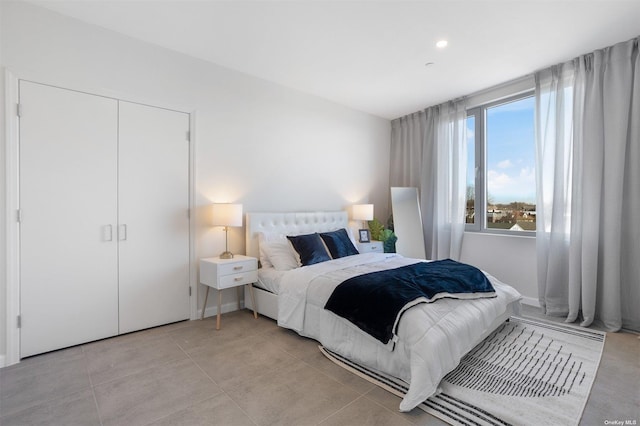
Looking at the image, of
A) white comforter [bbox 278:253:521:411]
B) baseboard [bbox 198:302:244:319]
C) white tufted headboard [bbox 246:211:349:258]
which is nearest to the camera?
white comforter [bbox 278:253:521:411]

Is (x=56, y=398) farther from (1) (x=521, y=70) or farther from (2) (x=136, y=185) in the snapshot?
(1) (x=521, y=70)

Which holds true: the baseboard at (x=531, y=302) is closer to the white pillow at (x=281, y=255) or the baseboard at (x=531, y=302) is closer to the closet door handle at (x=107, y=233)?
the white pillow at (x=281, y=255)

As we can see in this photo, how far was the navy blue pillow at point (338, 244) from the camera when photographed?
382 cm

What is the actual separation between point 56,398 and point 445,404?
249 cm

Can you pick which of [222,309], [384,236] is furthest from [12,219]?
[384,236]

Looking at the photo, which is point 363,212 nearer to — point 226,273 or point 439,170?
point 439,170

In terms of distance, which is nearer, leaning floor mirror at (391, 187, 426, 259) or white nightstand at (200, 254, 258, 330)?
white nightstand at (200, 254, 258, 330)

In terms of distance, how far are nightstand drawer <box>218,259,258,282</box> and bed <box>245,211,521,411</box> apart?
0.54ft

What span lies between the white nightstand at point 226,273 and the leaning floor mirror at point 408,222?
8.45 feet

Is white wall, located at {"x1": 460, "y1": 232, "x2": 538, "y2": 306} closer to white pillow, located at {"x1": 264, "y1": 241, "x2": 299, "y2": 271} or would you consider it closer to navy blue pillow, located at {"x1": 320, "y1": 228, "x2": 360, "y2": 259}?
navy blue pillow, located at {"x1": 320, "y1": 228, "x2": 360, "y2": 259}

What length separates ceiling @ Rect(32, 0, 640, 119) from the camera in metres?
2.54

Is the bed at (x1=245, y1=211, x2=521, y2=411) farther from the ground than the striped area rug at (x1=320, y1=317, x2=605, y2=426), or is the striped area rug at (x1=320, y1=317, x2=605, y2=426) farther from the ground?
the bed at (x1=245, y1=211, x2=521, y2=411)

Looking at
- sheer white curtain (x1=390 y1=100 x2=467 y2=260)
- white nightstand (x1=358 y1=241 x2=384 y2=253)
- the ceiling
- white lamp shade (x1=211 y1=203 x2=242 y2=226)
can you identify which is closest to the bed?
white lamp shade (x1=211 y1=203 x2=242 y2=226)

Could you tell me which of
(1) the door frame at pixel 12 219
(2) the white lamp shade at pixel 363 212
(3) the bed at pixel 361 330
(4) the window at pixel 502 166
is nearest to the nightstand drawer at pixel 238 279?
(3) the bed at pixel 361 330
